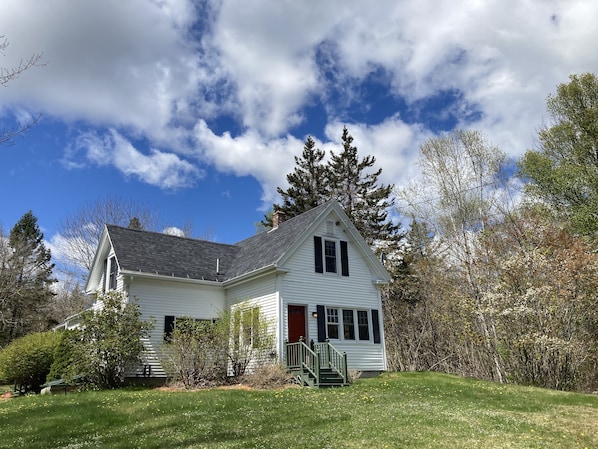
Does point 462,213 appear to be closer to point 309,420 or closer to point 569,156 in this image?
point 569,156

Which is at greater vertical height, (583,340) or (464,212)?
(464,212)

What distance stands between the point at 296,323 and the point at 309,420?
8.59 metres

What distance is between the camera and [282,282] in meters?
16.5

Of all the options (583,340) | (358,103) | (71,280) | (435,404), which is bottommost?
(435,404)

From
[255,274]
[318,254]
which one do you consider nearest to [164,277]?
[255,274]

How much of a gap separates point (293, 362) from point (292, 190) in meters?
20.4

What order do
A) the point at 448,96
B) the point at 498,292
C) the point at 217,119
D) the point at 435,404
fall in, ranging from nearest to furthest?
1. the point at 435,404
2. the point at 498,292
3. the point at 448,96
4. the point at 217,119

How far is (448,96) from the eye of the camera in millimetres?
19406

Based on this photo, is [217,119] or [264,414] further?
[217,119]

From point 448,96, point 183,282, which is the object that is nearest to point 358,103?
point 448,96

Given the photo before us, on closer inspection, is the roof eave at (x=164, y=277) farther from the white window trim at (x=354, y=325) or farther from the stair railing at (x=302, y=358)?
the white window trim at (x=354, y=325)

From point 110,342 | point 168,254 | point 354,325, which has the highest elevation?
point 168,254

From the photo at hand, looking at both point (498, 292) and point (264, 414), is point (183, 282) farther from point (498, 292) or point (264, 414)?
point (498, 292)

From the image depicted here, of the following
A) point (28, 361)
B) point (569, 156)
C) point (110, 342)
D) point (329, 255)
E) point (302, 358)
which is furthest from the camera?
point (569, 156)
